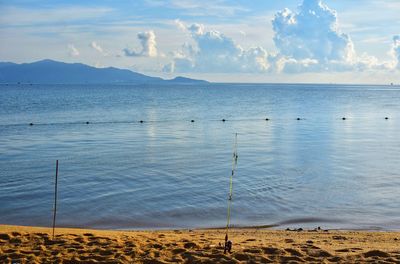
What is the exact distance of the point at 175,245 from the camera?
1195cm

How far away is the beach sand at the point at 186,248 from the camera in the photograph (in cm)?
1081

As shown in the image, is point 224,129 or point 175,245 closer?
point 175,245

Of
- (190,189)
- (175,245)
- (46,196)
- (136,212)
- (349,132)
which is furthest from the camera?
(349,132)

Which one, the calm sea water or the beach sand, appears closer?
the beach sand

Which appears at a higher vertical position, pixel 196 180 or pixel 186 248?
pixel 196 180

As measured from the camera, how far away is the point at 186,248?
1169 centimetres

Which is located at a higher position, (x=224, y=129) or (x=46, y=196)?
(x=224, y=129)

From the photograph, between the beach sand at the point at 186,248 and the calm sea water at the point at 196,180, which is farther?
the calm sea water at the point at 196,180

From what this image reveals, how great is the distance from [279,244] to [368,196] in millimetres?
8788

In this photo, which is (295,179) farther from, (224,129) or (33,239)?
(224,129)

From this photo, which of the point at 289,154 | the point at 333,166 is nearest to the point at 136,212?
the point at 333,166

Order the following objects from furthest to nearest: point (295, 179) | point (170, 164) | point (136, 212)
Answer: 1. point (170, 164)
2. point (295, 179)
3. point (136, 212)

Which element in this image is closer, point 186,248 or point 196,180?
point 186,248

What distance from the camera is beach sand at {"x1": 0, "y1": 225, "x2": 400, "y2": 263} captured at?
10.8 metres
